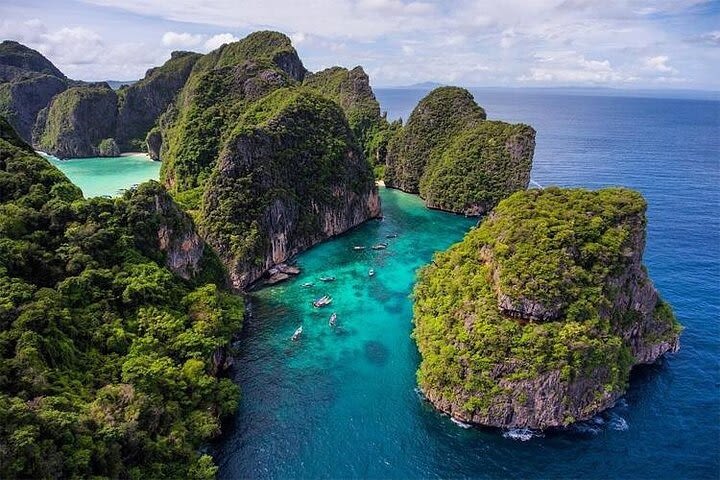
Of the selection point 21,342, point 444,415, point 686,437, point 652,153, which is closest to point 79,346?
point 21,342

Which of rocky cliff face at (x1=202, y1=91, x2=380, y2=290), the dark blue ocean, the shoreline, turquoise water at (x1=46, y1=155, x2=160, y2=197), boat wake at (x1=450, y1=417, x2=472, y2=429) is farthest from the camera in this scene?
the shoreline

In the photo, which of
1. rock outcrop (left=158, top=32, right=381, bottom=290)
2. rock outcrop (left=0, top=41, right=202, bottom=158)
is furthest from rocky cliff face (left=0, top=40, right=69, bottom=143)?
rock outcrop (left=158, top=32, right=381, bottom=290)

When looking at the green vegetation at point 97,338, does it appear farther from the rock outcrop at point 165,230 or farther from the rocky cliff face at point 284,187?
the rocky cliff face at point 284,187

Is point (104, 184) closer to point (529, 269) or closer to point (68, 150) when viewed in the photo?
point (68, 150)

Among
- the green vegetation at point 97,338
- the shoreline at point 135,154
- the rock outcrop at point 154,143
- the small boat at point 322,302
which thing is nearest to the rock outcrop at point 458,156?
the small boat at point 322,302

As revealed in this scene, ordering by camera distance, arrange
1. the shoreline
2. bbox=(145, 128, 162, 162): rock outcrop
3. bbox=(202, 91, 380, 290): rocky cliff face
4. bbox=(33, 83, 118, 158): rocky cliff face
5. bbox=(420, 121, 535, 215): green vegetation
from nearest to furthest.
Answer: bbox=(202, 91, 380, 290): rocky cliff face
bbox=(420, 121, 535, 215): green vegetation
bbox=(145, 128, 162, 162): rock outcrop
bbox=(33, 83, 118, 158): rocky cliff face
the shoreline

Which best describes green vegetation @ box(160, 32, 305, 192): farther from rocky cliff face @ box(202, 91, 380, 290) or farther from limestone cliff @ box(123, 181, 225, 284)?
limestone cliff @ box(123, 181, 225, 284)
